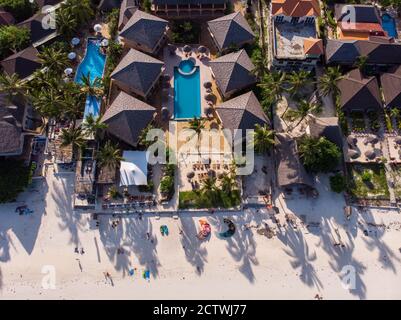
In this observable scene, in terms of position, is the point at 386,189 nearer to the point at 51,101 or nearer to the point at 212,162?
the point at 212,162

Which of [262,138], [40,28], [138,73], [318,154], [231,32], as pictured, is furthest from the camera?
[40,28]

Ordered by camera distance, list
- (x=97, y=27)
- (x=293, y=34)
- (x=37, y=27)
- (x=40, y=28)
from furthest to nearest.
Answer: (x=97, y=27)
(x=40, y=28)
(x=37, y=27)
(x=293, y=34)

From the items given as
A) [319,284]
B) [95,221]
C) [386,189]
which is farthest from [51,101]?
[386,189]

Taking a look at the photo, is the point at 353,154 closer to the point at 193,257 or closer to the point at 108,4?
the point at 193,257

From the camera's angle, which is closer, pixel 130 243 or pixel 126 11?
pixel 130 243

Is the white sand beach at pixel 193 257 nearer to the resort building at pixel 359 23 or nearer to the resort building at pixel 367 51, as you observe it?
the resort building at pixel 367 51

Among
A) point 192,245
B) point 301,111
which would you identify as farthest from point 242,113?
point 192,245

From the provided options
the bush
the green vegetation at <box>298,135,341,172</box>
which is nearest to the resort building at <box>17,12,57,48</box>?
the green vegetation at <box>298,135,341,172</box>
